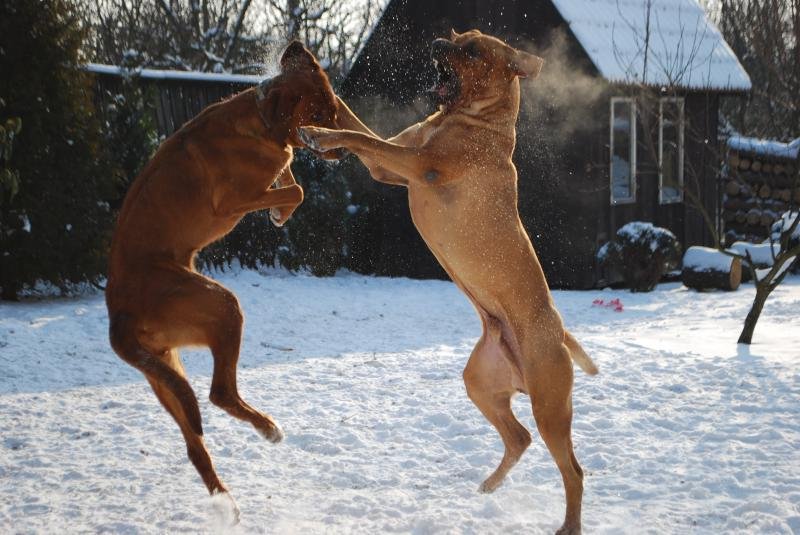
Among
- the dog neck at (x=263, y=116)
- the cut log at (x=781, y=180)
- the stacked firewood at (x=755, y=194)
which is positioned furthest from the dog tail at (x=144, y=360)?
the cut log at (x=781, y=180)

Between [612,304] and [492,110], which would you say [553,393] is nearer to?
[492,110]

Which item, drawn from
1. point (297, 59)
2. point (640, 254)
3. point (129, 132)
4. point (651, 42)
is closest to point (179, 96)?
point (129, 132)

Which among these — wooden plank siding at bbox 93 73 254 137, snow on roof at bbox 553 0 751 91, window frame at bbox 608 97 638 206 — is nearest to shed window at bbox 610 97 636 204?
window frame at bbox 608 97 638 206

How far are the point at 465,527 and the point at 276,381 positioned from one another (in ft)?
10.5

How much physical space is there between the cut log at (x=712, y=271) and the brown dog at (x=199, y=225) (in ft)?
30.4

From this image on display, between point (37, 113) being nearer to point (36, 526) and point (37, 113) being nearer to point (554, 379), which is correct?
point (36, 526)

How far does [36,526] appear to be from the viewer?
3.87 metres

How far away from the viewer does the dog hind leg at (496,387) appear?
12.1 ft

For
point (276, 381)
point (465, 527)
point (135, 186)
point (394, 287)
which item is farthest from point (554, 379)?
point (394, 287)

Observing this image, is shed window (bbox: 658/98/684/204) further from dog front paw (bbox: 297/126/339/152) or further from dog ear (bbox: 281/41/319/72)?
dog front paw (bbox: 297/126/339/152)

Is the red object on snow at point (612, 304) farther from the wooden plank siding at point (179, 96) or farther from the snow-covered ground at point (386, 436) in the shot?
the wooden plank siding at point (179, 96)

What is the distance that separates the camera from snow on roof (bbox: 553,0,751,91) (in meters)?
A: 11.3

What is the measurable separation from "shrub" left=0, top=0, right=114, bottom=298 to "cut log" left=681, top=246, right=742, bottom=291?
7647 millimetres

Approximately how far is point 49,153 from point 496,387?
21.4 feet
